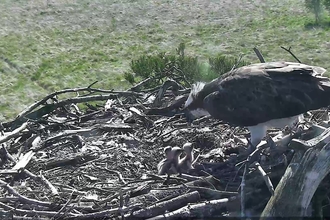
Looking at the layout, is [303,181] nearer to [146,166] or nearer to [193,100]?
[146,166]

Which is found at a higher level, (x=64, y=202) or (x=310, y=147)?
(x=310, y=147)

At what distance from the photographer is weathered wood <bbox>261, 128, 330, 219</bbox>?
17.0 ft

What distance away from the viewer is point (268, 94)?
694cm

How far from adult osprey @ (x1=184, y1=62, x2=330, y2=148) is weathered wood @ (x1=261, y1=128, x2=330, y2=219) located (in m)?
1.59

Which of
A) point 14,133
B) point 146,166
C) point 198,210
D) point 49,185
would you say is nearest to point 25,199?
point 49,185

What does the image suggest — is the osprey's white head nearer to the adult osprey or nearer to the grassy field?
the adult osprey

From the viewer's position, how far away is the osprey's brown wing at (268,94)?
680 cm

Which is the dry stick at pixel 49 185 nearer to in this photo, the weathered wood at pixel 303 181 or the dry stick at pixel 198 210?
the dry stick at pixel 198 210

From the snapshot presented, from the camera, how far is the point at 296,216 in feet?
A: 17.1

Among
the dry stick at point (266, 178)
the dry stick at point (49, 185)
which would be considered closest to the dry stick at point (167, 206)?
the dry stick at point (266, 178)

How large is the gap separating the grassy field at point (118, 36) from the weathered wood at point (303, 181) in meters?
10.1

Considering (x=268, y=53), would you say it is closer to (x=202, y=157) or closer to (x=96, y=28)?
(x=96, y=28)

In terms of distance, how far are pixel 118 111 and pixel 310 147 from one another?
160 inches

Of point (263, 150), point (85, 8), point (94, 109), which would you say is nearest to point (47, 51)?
point (85, 8)
